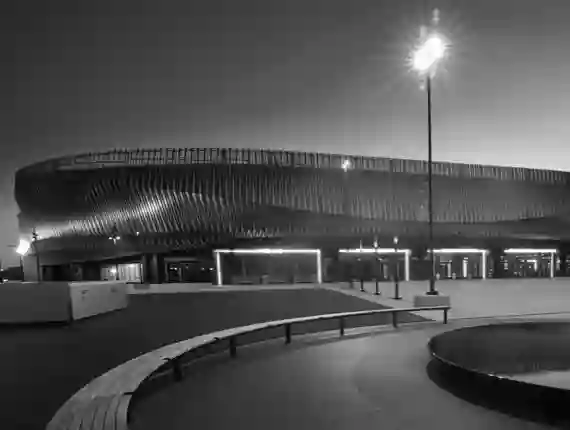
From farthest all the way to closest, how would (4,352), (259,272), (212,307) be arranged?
(259,272), (212,307), (4,352)

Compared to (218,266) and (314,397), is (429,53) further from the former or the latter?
(218,266)

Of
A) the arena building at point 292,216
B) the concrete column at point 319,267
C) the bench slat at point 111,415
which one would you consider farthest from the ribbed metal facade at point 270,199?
the bench slat at point 111,415

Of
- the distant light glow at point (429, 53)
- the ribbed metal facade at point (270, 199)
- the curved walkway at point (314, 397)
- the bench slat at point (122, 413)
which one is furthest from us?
the ribbed metal facade at point (270, 199)

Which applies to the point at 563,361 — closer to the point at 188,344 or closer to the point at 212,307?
the point at 188,344

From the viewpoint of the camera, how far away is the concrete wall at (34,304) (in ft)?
33.3

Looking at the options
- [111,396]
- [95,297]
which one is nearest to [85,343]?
[95,297]

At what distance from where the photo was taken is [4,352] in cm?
723

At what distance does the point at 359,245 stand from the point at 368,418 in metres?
32.0

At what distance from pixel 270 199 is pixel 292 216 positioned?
2.65m

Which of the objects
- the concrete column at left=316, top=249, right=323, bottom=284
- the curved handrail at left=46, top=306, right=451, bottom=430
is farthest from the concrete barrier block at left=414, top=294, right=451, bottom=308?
the concrete column at left=316, top=249, right=323, bottom=284

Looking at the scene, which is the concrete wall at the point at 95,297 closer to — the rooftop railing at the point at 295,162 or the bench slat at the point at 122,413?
the bench slat at the point at 122,413

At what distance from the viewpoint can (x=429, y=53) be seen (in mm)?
11867

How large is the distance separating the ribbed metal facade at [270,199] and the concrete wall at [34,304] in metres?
24.2

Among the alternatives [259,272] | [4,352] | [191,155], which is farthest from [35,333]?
[191,155]
